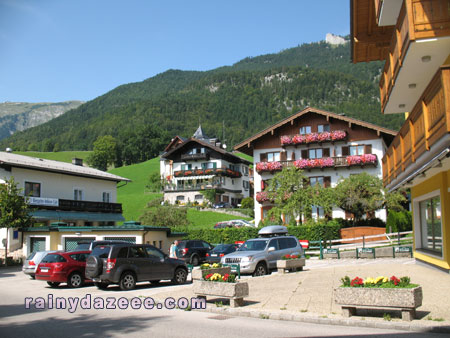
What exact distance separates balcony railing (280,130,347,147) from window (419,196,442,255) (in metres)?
26.5

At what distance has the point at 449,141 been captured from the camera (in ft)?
31.4

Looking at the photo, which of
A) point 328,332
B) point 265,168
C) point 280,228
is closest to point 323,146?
point 265,168

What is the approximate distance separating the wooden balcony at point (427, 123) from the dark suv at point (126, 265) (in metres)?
9.64

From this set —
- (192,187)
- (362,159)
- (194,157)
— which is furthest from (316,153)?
(192,187)

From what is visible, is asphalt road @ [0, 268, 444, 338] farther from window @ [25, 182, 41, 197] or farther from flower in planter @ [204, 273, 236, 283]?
window @ [25, 182, 41, 197]

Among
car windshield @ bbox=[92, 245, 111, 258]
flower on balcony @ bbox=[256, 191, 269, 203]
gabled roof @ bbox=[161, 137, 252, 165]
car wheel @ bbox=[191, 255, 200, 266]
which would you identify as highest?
gabled roof @ bbox=[161, 137, 252, 165]

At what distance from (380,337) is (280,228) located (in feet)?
63.9

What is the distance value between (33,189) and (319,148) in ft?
91.3

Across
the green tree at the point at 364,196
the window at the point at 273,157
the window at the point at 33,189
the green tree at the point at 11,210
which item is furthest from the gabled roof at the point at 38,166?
the green tree at the point at 364,196

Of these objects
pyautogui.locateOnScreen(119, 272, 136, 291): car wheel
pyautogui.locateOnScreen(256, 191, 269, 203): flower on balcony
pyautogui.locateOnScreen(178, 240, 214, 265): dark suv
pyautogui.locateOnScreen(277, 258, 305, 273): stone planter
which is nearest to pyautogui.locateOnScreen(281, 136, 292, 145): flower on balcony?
pyautogui.locateOnScreen(256, 191, 269, 203): flower on balcony

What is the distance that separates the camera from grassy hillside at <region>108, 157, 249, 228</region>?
6053cm

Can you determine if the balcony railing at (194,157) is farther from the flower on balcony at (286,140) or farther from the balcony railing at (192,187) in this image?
the flower on balcony at (286,140)

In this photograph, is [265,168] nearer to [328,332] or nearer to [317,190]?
[317,190]

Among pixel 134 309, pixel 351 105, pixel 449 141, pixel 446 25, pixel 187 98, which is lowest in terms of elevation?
pixel 134 309
